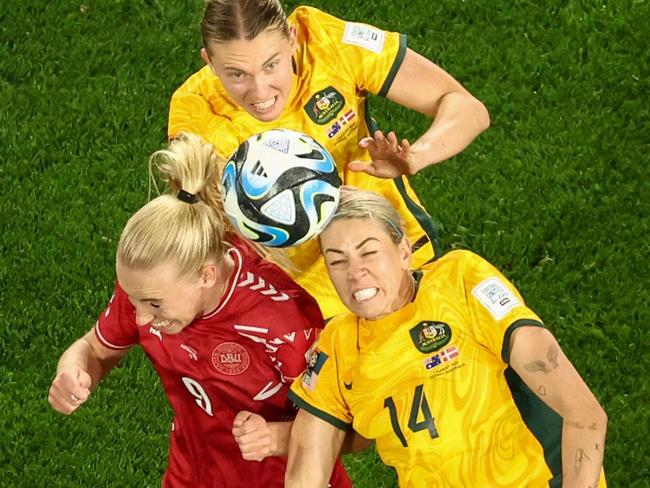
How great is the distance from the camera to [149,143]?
30.9 feet

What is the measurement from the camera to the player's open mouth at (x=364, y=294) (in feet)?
18.3

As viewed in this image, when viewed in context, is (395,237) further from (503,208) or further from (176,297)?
(503,208)

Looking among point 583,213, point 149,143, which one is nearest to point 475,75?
point 583,213

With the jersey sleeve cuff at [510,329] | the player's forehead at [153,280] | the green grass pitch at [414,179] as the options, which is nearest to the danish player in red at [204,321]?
the player's forehead at [153,280]

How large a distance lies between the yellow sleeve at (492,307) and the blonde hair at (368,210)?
0.28 m

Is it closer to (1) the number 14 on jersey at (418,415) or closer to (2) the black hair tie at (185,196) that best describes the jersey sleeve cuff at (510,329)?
(1) the number 14 on jersey at (418,415)

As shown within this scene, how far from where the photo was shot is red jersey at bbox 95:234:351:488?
5.91 m

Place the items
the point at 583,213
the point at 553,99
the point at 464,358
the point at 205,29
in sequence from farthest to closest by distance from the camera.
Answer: the point at 553,99, the point at 583,213, the point at 205,29, the point at 464,358

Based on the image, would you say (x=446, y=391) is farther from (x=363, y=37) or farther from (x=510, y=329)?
(x=363, y=37)

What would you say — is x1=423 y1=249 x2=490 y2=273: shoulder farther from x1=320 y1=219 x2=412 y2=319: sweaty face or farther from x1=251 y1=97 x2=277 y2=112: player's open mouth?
x1=251 y1=97 x2=277 y2=112: player's open mouth

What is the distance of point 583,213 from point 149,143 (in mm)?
2652

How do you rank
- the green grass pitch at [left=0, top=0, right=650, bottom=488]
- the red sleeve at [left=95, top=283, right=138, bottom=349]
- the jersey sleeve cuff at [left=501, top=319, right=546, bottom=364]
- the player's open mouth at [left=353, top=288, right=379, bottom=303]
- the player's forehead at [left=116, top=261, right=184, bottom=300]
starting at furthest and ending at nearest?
the green grass pitch at [left=0, top=0, right=650, bottom=488] < the red sleeve at [left=95, top=283, right=138, bottom=349] < the player's forehead at [left=116, top=261, right=184, bottom=300] < the player's open mouth at [left=353, top=288, right=379, bottom=303] < the jersey sleeve cuff at [left=501, top=319, right=546, bottom=364]

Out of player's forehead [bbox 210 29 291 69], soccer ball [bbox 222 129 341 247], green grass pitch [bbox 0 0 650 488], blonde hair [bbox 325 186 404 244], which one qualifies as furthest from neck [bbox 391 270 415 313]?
green grass pitch [bbox 0 0 650 488]

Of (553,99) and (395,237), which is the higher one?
(395,237)
